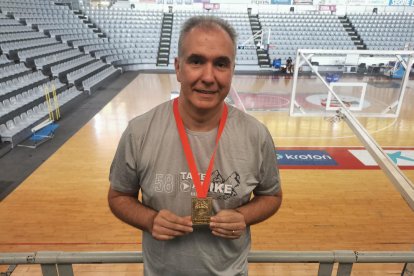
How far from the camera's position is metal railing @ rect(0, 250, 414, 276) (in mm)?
1410

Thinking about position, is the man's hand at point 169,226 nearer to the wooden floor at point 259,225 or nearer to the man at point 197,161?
the man at point 197,161

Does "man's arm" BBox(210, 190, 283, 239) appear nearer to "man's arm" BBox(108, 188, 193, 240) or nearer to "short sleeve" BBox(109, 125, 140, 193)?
"man's arm" BBox(108, 188, 193, 240)

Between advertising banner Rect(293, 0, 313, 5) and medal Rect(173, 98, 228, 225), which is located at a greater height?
advertising banner Rect(293, 0, 313, 5)

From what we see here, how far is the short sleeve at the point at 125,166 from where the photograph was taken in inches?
53.2

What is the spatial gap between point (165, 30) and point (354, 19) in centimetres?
1346

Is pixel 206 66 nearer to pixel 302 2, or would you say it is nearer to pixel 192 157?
pixel 192 157

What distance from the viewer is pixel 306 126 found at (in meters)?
9.07

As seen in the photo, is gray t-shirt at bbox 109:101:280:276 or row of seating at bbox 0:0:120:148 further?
row of seating at bbox 0:0:120:148

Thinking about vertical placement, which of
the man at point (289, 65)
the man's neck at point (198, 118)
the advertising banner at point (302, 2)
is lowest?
the man at point (289, 65)

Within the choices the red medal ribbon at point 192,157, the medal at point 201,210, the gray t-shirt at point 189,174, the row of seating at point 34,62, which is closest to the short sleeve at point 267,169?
the gray t-shirt at point 189,174

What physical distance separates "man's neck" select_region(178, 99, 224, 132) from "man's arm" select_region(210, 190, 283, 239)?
38cm

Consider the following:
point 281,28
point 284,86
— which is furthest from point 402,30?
point 284,86

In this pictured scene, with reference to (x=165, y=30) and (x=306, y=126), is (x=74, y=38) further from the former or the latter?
(x=306, y=126)

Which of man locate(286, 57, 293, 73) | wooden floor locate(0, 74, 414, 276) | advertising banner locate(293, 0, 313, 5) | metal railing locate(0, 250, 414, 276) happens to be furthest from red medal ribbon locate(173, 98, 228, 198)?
advertising banner locate(293, 0, 313, 5)
